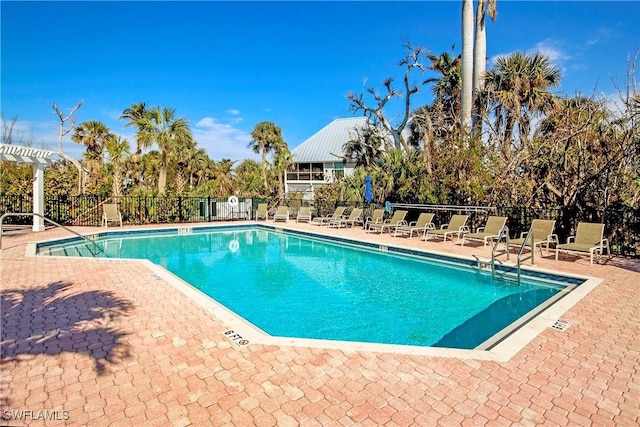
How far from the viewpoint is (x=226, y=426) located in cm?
255

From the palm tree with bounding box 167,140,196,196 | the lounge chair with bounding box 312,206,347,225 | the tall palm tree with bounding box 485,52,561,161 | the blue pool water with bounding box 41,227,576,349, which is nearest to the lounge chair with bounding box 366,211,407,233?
the blue pool water with bounding box 41,227,576,349

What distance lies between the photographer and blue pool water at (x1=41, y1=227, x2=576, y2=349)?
5316mm

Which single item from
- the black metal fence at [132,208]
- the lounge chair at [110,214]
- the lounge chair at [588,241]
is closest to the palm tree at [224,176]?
the black metal fence at [132,208]

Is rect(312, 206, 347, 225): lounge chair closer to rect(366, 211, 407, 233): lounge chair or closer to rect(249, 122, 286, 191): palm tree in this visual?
rect(366, 211, 407, 233): lounge chair

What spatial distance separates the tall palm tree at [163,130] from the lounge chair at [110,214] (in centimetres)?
284

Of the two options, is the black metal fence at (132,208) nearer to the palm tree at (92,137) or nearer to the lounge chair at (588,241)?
the palm tree at (92,137)

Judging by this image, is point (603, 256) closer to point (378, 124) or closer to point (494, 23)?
point (494, 23)

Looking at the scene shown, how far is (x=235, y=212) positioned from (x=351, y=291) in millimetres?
14703

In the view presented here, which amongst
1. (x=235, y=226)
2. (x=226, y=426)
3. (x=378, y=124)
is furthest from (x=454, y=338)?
(x=378, y=124)

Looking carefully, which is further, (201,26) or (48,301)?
(201,26)

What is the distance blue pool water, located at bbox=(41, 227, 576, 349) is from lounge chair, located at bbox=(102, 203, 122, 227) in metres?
3.28

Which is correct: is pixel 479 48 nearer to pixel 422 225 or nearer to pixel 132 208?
pixel 422 225

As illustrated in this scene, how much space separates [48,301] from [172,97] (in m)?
19.4

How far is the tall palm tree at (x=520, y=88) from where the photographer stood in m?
15.5
